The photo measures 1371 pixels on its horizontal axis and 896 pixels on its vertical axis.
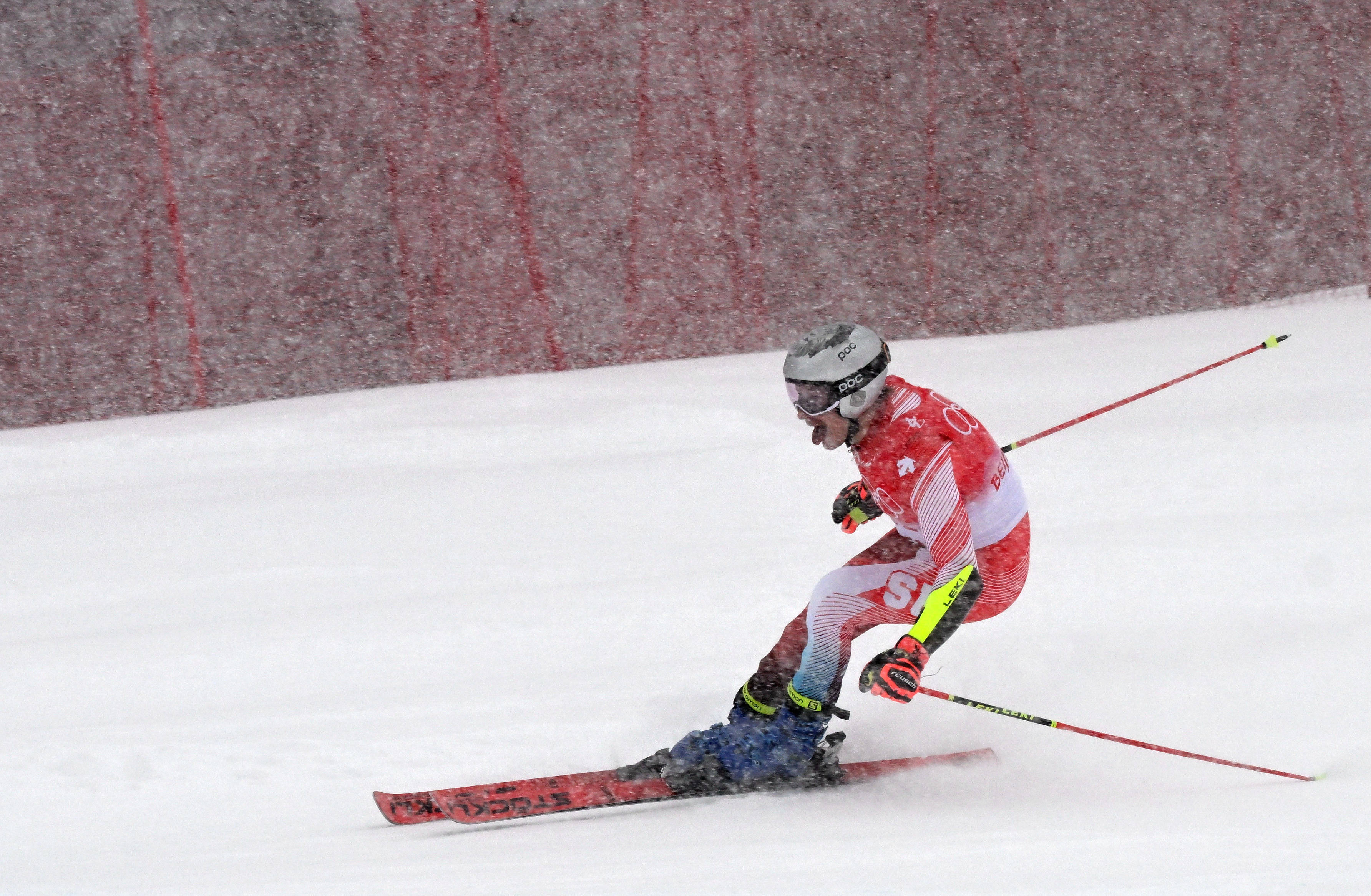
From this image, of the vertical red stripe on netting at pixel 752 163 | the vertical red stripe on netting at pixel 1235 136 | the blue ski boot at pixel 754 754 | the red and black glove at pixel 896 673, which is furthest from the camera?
the vertical red stripe on netting at pixel 1235 136

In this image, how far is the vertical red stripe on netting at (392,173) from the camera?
272 inches

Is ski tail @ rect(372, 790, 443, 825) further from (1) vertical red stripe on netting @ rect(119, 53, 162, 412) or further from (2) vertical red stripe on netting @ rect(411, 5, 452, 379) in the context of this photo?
(1) vertical red stripe on netting @ rect(119, 53, 162, 412)

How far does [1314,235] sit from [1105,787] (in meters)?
5.43

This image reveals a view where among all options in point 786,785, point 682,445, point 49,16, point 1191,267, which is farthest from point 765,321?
point 49,16

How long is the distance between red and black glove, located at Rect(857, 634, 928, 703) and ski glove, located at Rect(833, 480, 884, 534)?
2.60 feet

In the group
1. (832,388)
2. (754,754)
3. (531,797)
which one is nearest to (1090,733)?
(754,754)

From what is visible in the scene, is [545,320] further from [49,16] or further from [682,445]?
[49,16]

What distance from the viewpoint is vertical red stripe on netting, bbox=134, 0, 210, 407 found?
684cm

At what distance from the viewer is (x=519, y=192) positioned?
7.06 m

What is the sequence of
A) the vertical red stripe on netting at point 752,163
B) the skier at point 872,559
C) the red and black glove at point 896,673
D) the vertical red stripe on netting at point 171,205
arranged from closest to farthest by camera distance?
the red and black glove at point 896,673 < the skier at point 872,559 < the vertical red stripe on netting at point 171,205 < the vertical red stripe on netting at point 752,163

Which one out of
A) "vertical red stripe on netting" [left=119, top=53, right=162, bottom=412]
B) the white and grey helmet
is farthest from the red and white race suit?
"vertical red stripe on netting" [left=119, top=53, right=162, bottom=412]

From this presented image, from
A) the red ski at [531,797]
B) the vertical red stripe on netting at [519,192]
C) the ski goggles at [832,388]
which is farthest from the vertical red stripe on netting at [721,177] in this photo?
the red ski at [531,797]

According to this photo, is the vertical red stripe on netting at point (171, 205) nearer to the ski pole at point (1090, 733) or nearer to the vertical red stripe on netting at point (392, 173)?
the vertical red stripe on netting at point (392, 173)

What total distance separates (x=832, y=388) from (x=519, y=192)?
14.5 ft
